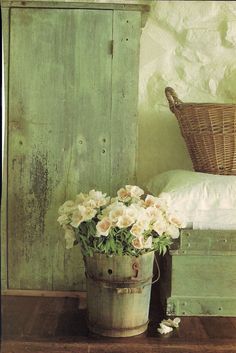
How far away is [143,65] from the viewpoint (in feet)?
8.23

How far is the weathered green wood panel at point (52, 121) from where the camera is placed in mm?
2041

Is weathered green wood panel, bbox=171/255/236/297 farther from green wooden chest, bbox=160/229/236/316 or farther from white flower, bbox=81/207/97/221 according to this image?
white flower, bbox=81/207/97/221

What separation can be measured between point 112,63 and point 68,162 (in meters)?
0.47

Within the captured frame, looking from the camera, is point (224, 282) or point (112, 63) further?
point (112, 63)

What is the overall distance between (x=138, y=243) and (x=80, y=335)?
16.3 inches

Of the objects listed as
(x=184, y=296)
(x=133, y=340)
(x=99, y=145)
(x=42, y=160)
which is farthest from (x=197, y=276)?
(x=42, y=160)

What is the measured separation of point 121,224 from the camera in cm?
164

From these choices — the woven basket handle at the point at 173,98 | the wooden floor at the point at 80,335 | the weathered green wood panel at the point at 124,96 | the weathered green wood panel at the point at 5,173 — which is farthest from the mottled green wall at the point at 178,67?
the wooden floor at the point at 80,335

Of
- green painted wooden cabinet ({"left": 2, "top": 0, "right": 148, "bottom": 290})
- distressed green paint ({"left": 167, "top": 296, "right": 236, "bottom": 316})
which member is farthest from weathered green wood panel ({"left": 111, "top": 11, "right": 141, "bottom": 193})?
distressed green paint ({"left": 167, "top": 296, "right": 236, "bottom": 316})

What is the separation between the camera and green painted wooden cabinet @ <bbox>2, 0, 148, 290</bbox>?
6.68 ft

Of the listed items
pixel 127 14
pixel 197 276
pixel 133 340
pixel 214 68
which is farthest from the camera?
pixel 214 68

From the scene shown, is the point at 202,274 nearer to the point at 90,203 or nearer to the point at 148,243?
the point at 148,243

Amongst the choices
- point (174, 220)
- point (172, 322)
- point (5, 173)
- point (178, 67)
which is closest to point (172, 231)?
point (174, 220)

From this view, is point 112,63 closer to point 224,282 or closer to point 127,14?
point 127,14
